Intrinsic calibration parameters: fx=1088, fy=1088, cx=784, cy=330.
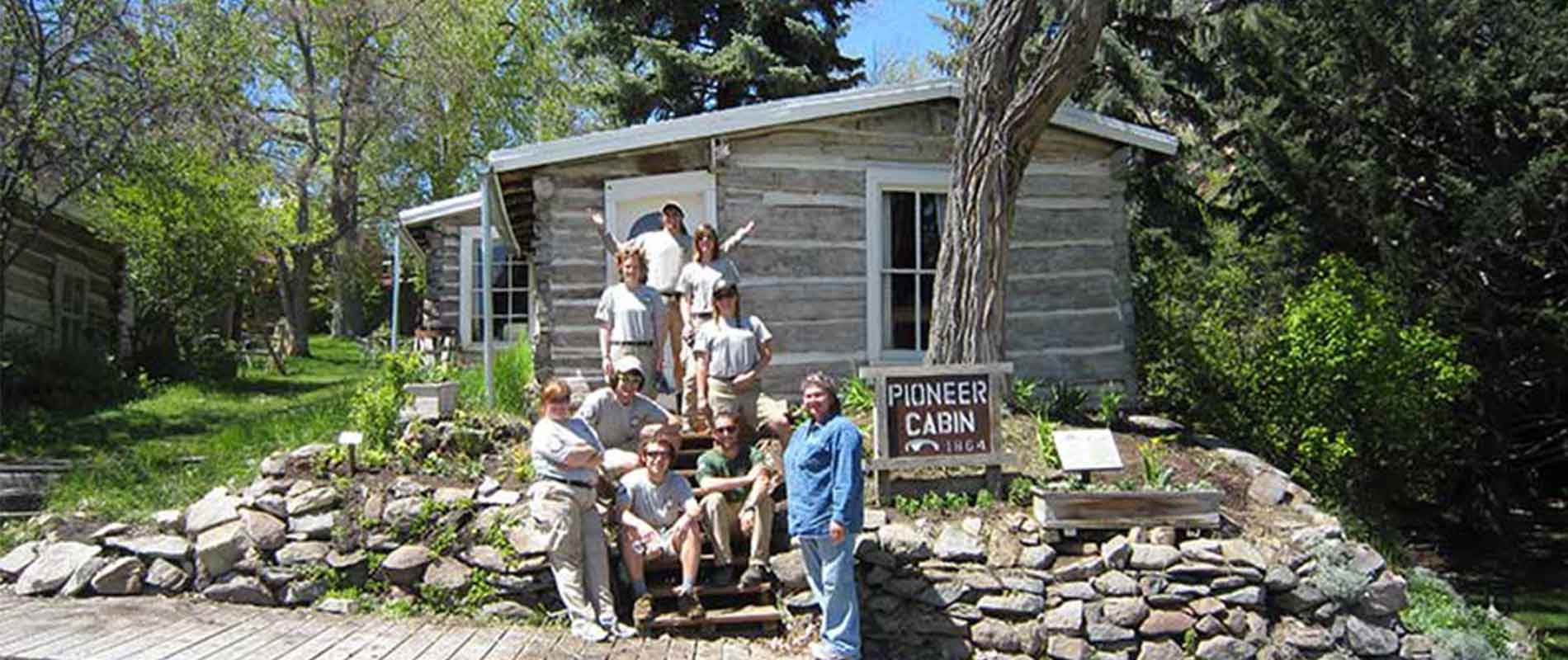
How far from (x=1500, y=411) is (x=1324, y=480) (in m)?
2.57

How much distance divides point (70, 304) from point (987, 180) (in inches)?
569

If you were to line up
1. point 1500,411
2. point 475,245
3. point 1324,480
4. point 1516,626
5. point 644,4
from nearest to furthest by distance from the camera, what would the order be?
1. point 1516,626
2. point 1324,480
3. point 1500,411
4. point 475,245
5. point 644,4

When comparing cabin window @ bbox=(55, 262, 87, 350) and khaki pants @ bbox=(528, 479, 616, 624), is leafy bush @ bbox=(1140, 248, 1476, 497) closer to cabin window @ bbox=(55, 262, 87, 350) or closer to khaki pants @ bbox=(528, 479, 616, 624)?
khaki pants @ bbox=(528, 479, 616, 624)

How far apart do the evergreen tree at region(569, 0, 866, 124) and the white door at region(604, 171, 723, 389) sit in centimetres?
788

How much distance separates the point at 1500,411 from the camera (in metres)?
10.5

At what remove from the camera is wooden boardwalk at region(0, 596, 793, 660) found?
564cm

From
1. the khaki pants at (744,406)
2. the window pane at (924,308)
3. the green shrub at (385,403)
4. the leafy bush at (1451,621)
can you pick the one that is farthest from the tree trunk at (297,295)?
the leafy bush at (1451,621)

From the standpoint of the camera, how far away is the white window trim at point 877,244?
9.94 meters

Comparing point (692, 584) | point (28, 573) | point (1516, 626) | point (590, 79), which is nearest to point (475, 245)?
point (590, 79)

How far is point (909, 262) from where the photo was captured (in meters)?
10.1

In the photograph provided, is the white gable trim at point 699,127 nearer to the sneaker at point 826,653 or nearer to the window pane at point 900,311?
the window pane at point 900,311

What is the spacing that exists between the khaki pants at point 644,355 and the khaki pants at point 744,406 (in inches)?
23.6

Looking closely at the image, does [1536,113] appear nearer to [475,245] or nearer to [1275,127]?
[1275,127]

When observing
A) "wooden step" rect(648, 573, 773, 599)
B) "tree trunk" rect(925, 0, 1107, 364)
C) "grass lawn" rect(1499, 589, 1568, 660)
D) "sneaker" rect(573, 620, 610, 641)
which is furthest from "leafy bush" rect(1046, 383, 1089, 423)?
"sneaker" rect(573, 620, 610, 641)
